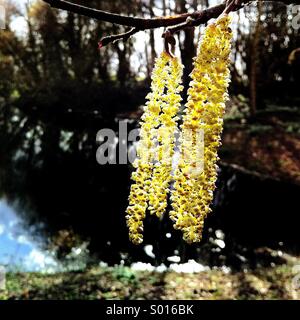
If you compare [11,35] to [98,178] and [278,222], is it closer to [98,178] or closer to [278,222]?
[98,178]

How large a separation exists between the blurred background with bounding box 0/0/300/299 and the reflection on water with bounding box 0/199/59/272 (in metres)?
0.03

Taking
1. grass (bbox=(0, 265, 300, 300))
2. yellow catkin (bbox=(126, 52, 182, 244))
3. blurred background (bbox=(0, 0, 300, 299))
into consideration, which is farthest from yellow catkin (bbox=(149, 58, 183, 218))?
grass (bbox=(0, 265, 300, 300))

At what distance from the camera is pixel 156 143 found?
53.1 inches

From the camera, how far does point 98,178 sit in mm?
11141

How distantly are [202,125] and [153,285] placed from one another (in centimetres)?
565

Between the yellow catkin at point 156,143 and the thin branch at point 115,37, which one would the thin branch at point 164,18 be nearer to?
the thin branch at point 115,37

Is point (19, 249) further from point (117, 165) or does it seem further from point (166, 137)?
point (166, 137)

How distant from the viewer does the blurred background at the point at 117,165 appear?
731 centimetres

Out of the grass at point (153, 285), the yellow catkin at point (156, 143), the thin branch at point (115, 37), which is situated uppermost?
the thin branch at point (115, 37)

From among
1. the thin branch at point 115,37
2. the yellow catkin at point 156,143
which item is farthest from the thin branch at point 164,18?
the yellow catkin at point 156,143

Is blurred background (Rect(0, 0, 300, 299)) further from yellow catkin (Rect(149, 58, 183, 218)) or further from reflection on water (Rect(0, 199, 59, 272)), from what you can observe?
yellow catkin (Rect(149, 58, 183, 218))

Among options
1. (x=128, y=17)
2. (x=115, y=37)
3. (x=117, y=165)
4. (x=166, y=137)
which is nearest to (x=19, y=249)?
(x=117, y=165)

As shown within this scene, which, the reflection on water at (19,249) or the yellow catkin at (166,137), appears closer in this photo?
the yellow catkin at (166,137)

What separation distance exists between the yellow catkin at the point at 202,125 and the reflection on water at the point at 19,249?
672cm
